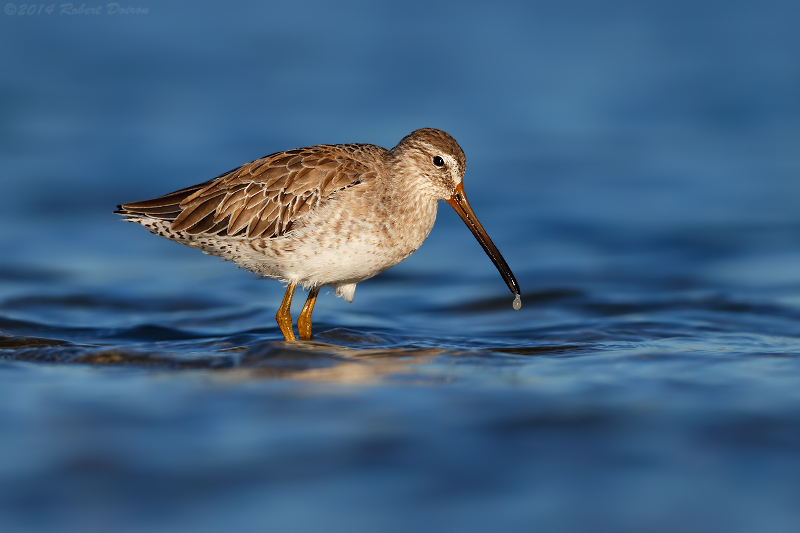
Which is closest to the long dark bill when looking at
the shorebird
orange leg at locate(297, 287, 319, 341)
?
the shorebird

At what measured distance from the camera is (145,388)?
5.93 metres

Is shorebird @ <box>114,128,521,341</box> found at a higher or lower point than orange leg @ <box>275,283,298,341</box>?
higher

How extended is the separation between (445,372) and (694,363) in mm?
1759

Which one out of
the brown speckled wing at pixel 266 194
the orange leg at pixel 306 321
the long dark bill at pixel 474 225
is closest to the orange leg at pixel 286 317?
the orange leg at pixel 306 321

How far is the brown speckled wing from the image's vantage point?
7.54 metres

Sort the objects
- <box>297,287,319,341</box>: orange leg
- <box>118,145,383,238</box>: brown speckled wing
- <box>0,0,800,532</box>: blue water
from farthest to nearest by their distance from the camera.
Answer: <box>297,287,319,341</box>: orange leg
<box>118,145,383,238</box>: brown speckled wing
<box>0,0,800,532</box>: blue water

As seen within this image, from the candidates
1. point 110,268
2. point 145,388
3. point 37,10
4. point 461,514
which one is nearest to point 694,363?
point 461,514

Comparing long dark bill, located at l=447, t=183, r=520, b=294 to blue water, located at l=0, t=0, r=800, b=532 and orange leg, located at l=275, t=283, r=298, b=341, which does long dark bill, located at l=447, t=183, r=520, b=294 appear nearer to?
blue water, located at l=0, t=0, r=800, b=532

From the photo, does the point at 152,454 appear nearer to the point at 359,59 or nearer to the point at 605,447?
the point at 605,447

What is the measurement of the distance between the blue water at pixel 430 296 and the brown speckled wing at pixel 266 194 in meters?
0.99

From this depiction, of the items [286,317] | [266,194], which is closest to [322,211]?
[266,194]

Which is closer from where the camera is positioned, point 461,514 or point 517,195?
point 461,514

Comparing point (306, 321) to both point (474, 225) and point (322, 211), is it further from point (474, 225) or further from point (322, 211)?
point (474, 225)

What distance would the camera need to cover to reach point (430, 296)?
9.71m
